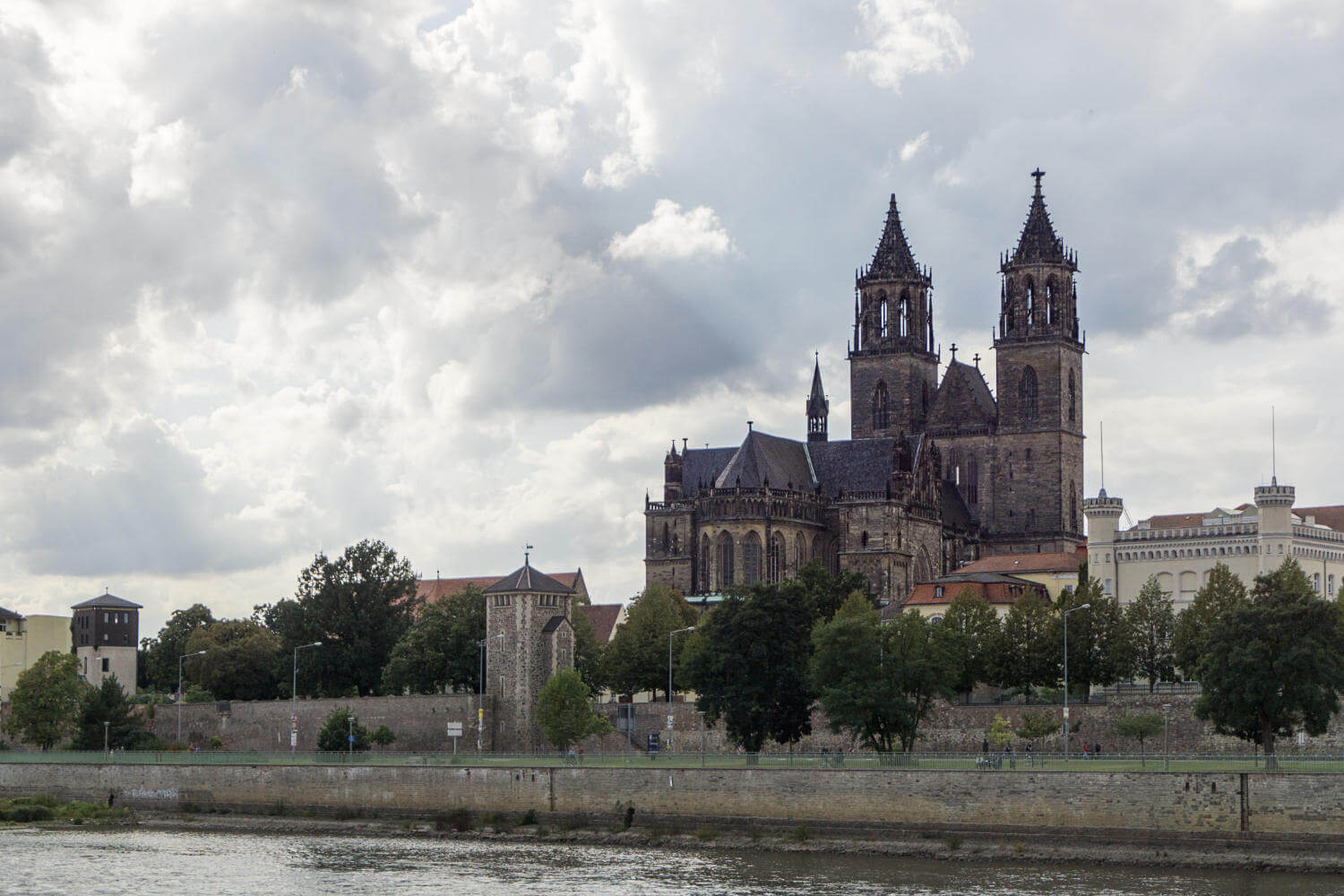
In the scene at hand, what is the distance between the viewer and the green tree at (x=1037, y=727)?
86.3 metres

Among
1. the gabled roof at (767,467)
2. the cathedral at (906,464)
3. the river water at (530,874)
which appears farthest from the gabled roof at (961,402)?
the river water at (530,874)

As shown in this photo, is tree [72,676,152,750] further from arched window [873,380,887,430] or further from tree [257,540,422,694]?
arched window [873,380,887,430]

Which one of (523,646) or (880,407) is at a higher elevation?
(880,407)

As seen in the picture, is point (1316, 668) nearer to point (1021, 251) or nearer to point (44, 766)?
point (44, 766)

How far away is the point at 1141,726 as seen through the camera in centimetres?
8344

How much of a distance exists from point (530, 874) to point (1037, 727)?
96.3 feet

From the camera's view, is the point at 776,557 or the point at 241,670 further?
the point at 776,557

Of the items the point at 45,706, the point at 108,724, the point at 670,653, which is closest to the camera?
the point at 670,653

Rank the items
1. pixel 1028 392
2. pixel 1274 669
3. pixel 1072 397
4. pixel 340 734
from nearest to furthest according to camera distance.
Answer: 1. pixel 1274 669
2. pixel 340 734
3. pixel 1028 392
4. pixel 1072 397

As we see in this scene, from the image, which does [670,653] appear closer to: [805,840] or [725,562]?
[805,840]

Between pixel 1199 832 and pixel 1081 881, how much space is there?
15.6 feet

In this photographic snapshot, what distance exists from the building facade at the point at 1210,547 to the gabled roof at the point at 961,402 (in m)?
46.2

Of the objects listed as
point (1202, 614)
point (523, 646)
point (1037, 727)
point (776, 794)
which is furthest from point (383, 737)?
point (1202, 614)

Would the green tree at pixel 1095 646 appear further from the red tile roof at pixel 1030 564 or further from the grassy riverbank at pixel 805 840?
the red tile roof at pixel 1030 564
